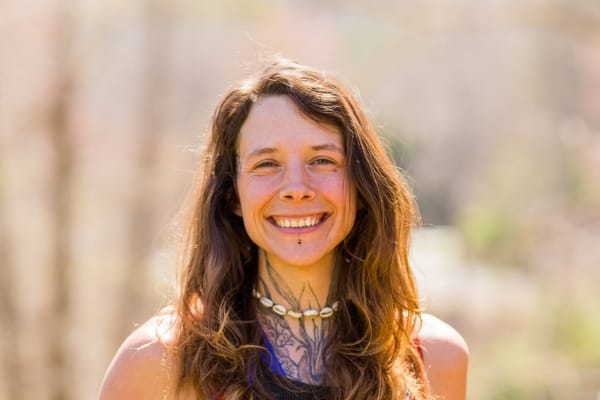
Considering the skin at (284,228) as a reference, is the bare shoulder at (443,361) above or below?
below

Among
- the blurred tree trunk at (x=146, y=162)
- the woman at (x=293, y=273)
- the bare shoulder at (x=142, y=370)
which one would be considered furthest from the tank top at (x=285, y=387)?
the blurred tree trunk at (x=146, y=162)

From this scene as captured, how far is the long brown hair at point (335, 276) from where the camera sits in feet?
7.55

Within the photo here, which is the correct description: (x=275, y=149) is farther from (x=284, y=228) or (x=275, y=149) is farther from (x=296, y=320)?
(x=296, y=320)

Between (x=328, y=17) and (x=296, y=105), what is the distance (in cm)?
1419

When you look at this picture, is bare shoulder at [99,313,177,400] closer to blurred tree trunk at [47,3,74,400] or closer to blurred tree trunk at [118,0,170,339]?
blurred tree trunk at [47,3,74,400]

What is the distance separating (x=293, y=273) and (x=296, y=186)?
25 cm

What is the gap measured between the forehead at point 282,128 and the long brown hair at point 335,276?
0.02m

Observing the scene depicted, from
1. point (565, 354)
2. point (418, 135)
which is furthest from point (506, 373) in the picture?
point (418, 135)

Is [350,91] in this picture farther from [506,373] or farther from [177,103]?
[177,103]

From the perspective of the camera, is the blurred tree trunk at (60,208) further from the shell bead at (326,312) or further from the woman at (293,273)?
the shell bead at (326,312)

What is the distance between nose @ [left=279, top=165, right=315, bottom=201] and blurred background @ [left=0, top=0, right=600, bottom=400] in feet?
13.6

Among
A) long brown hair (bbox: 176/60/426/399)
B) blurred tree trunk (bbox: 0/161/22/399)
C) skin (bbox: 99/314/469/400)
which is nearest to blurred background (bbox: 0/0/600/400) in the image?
blurred tree trunk (bbox: 0/161/22/399)

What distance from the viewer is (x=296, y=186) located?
2.29 m

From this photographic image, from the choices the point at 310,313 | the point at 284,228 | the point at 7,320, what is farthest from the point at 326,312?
the point at 7,320
